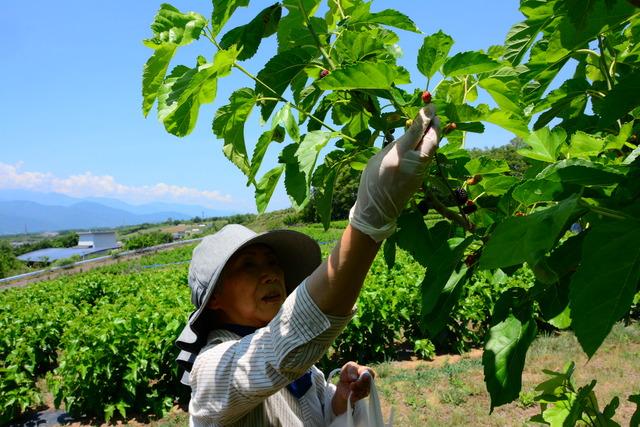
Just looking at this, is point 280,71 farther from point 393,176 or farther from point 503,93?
point 503,93

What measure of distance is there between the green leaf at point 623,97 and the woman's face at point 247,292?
127 centimetres

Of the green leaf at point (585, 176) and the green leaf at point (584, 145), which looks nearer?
the green leaf at point (585, 176)

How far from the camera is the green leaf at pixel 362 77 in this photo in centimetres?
85

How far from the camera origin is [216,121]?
1.04 metres

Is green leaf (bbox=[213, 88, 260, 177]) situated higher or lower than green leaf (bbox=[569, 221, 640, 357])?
higher

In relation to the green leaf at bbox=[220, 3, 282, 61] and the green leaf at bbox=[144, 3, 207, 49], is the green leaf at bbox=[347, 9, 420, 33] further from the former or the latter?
the green leaf at bbox=[144, 3, 207, 49]

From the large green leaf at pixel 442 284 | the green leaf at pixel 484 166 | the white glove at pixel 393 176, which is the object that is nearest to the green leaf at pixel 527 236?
the white glove at pixel 393 176

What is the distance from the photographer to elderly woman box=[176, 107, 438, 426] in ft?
3.22

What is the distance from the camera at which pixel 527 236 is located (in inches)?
26.0

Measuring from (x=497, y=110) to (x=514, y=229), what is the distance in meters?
0.34

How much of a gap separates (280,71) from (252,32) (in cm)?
14

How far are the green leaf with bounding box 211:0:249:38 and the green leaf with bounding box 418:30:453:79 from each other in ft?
1.16

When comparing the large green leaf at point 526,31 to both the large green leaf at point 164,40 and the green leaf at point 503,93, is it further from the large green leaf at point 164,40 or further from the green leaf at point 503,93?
the large green leaf at point 164,40

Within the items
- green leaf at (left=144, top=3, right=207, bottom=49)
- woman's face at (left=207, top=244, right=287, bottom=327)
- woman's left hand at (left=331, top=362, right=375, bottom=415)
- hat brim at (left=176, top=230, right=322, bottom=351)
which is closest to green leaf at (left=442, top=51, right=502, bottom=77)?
green leaf at (left=144, top=3, right=207, bottom=49)
